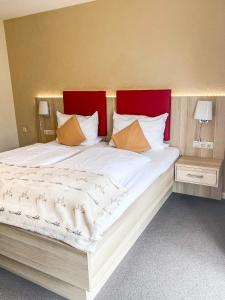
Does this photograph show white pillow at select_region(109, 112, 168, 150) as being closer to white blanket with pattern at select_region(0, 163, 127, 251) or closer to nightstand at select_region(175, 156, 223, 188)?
nightstand at select_region(175, 156, 223, 188)

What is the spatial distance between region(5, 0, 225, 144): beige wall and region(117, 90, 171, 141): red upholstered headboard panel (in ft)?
0.36

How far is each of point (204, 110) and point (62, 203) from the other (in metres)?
1.94

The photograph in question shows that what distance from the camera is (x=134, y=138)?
9.93ft

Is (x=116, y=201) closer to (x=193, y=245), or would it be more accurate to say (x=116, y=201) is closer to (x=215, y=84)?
(x=193, y=245)

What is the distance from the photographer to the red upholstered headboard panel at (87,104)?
11.7 ft

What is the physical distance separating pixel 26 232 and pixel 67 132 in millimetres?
1874

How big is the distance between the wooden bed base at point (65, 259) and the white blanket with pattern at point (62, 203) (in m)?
0.08

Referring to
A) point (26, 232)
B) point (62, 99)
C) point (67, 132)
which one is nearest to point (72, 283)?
point (26, 232)

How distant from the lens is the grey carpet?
1.78 metres

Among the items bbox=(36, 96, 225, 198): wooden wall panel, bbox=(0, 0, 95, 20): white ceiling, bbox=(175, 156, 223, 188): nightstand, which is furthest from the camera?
bbox=(0, 0, 95, 20): white ceiling

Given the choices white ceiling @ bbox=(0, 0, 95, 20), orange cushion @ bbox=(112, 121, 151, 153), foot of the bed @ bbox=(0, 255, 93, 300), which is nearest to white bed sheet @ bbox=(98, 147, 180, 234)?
orange cushion @ bbox=(112, 121, 151, 153)

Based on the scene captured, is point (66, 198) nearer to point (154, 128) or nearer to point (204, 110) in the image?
point (154, 128)

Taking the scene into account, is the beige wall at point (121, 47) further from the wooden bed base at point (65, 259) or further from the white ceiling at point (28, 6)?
the wooden bed base at point (65, 259)

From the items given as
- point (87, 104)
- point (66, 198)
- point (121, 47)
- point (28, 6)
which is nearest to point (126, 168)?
point (66, 198)
